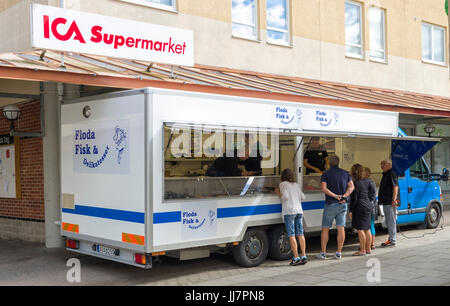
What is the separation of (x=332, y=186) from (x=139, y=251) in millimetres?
3429

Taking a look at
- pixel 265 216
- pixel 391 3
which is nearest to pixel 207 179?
pixel 265 216

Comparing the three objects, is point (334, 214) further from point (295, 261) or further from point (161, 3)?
point (161, 3)

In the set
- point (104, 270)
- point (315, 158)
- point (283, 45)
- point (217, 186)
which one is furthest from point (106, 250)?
point (283, 45)

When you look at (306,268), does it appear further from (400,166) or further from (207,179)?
(400,166)

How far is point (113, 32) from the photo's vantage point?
9023mm

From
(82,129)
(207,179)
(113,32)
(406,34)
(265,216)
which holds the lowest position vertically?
(265,216)

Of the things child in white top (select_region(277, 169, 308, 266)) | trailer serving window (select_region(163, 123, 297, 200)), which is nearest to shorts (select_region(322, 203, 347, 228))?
child in white top (select_region(277, 169, 308, 266))

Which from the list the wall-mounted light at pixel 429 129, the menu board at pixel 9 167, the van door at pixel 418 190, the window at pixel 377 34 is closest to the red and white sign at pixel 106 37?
the menu board at pixel 9 167

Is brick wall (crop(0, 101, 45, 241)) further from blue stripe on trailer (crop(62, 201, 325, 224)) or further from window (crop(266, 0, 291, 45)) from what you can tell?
window (crop(266, 0, 291, 45))

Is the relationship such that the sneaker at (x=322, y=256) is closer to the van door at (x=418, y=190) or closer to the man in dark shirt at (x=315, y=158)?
the man in dark shirt at (x=315, y=158)

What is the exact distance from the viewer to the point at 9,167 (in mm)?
11477

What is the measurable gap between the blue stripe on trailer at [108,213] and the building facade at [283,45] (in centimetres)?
216

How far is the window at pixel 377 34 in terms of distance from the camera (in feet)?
56.6

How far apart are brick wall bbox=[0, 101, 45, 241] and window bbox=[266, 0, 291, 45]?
6.47m
